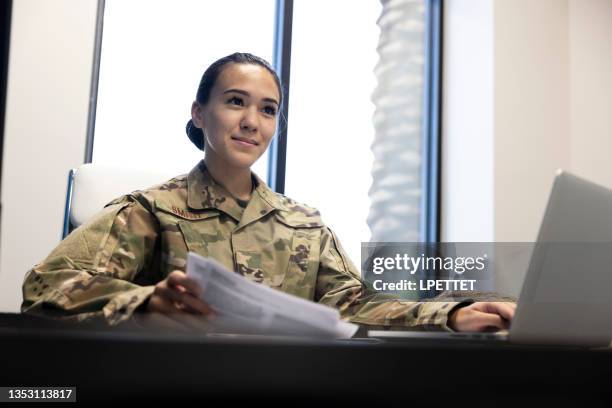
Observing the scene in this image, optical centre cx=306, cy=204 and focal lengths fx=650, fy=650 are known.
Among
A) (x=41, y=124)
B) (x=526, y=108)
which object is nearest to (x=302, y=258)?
(x=41, y=124)

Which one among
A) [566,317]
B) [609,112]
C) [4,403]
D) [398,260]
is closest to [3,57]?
[4,403]

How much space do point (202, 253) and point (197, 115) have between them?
16.7 inches

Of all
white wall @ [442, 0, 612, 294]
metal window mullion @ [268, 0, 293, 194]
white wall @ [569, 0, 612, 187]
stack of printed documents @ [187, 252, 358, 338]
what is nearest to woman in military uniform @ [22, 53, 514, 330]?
stack of printed documents @ [187, 252, 358, 338]

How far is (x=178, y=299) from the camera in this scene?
70 cm

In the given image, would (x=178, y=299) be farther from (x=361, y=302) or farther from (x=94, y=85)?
(x=94, y=85)

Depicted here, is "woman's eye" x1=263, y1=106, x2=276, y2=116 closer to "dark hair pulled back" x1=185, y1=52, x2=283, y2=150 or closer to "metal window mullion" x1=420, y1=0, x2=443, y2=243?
"dark hair pulled back" x1=185, y1=52, x2=283, y2=150

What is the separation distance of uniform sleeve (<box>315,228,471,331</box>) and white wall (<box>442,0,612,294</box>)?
1.91m

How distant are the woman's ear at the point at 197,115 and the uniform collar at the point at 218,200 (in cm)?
14

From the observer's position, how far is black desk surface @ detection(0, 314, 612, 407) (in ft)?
1.18

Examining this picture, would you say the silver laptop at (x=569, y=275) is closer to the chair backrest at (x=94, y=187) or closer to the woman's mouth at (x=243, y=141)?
the woman's mouth at (x=243, y=141)

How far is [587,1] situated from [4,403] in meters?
3.70

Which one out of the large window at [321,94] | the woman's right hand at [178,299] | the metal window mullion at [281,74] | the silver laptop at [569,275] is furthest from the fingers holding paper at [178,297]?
the metal window mullion at [281,74]

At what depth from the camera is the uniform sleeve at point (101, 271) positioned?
94 centimetres

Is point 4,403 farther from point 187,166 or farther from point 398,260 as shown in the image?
point 398,260
